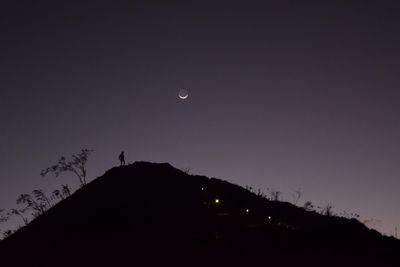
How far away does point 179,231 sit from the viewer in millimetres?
37688

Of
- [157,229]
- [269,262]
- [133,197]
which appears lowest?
[269,262]

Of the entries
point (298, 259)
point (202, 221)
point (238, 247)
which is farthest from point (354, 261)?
point (202, 221)

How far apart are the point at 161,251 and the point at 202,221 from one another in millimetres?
5788

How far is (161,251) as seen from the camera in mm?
34250

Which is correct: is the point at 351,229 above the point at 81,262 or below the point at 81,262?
above

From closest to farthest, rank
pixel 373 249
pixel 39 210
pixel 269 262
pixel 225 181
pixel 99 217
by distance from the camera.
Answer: pixel 269 262
pixel 373 249
pixel 99 217
pixel 225 181
pixel 39 210

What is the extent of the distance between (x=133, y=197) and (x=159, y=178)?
180 inches

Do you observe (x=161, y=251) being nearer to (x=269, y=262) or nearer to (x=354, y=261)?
(x=269, y=262)

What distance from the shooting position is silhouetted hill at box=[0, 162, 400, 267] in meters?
33.5

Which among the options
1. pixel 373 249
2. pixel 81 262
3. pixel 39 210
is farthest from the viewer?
pixel 39 210

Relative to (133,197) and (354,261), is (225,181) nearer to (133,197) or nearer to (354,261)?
(133,197)

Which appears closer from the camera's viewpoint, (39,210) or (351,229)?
(351,229)

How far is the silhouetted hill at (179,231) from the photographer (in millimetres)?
33531

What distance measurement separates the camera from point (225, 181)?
52344 mm
